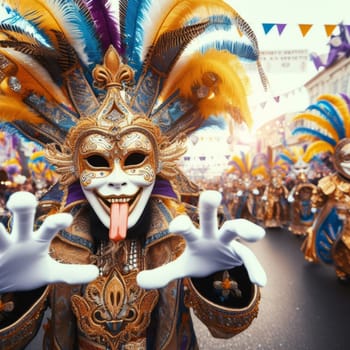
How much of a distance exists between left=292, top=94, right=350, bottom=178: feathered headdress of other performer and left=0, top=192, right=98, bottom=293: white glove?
2522mm

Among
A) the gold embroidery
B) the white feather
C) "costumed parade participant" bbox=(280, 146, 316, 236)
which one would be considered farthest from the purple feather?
"costumed parade participant" bbox=(280, 146, 316, 236)

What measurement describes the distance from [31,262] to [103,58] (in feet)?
2.50

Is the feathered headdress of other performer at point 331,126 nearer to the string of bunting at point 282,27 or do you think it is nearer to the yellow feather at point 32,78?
the string of bunting at point 282,27

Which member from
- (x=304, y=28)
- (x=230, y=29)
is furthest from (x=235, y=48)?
(x=304, y=28)

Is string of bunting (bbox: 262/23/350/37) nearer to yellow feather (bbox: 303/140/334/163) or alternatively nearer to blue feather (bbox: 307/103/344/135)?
blue feather (bbox: 307/103/344/135)

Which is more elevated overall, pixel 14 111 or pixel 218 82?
pixel 218 82

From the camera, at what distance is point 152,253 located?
1.03 m

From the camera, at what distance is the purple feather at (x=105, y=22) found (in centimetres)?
98

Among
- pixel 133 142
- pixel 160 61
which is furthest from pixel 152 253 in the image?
pixel 160 61

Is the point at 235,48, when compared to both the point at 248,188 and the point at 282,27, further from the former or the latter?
the point at 248,188

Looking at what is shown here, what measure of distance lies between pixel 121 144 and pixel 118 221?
0.25 meters

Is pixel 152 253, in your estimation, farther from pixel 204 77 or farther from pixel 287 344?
pixel 287 344

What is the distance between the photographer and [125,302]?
0.91 meters

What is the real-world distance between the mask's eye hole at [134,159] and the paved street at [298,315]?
1.40 metres
